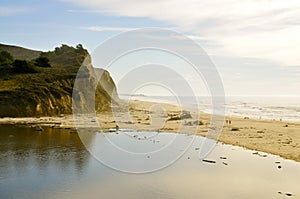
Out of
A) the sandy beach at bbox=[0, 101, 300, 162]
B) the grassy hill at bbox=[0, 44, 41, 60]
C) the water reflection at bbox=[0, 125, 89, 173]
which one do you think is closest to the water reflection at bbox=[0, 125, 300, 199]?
the water reflection at bbox=[0, 125, 89, 173]

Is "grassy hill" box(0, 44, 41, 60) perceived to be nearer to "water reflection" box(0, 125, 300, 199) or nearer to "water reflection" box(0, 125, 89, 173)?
"water reflection" box(0, 125, 89, 173)

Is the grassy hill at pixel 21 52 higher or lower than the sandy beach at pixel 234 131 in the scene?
higher

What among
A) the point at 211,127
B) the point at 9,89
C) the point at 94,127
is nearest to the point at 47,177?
the point at 94,127

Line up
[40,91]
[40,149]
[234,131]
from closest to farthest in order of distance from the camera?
[40,149]
[234,131]
[40,91]

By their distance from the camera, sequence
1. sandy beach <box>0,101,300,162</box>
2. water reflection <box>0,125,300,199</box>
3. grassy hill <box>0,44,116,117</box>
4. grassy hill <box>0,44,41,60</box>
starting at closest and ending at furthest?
water reflection <box>0,125,300,199</box>
sandy beach <box>0,101,300,162</box>
grassy hill <box>0,44,116,117</box>
grassy hill <box>0,44,41,60</box>

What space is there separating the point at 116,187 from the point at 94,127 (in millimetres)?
31557

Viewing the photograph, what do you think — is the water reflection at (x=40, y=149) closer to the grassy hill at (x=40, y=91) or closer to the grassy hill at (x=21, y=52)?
the grassy hill at (x=40, y=91)

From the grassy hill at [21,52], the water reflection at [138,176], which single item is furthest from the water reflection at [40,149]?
Answer: the grassy hill at [21,52]

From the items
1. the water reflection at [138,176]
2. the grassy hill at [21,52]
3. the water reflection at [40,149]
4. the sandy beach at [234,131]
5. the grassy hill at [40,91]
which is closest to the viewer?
the water reflection at [138,176]

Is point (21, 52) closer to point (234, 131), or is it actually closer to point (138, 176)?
point (234, 131)

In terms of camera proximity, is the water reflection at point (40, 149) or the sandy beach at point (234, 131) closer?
the water reflection at point (40, 149)

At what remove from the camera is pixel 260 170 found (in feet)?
98.6

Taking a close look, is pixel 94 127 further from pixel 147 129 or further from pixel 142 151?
pixel 142 151

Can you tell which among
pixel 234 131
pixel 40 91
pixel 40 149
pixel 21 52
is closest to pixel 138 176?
pixel 40 149
